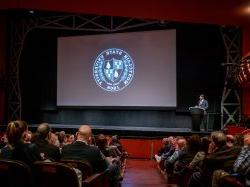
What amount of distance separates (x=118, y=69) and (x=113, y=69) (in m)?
0.16

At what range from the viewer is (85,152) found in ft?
11.9

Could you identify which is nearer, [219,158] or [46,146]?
[46,146]

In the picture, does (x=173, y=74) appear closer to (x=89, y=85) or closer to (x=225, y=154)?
(x=89, y=85)

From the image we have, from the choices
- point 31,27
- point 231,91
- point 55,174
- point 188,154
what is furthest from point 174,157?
point 31,27

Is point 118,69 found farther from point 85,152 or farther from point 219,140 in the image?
point 85,152

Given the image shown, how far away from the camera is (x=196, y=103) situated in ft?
39.4

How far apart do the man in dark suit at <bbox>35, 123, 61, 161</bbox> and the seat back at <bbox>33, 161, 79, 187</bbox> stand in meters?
0.54

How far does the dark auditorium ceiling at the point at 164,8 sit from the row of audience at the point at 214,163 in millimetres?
1623

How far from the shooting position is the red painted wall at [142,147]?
33.0 feet

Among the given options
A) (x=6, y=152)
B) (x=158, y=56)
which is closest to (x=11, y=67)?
(x=158, y=56)

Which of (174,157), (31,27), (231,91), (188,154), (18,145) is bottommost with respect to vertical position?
(174,157)

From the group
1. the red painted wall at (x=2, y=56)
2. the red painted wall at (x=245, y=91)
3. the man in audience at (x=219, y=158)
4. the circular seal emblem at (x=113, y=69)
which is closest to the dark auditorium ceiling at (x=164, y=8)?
the man in audience at (x=219, y=158)

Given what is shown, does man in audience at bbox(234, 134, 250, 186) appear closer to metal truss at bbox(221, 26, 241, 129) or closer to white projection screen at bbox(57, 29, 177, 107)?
metal truss at bbox(221, 26, 241, 129)

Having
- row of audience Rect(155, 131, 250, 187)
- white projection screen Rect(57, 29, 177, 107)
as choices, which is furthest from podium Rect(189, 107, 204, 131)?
row of audience Rect(155, 131, 250, 187)
